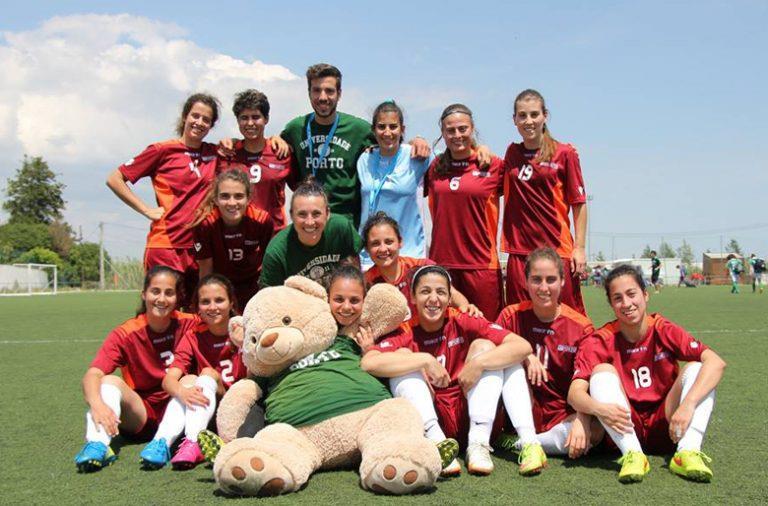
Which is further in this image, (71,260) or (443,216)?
(71,260)

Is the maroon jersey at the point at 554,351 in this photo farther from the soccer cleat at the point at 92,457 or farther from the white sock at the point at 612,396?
the soccer cleat at the point at 92,457

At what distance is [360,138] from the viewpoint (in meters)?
5.54

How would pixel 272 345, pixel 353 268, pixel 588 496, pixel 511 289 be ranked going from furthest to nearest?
pixel 511 289 → pixel 353 268 → pixel 272 345 → pixel 588 496

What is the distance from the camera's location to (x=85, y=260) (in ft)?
185

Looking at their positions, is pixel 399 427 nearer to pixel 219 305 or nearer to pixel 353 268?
pixel 353 268

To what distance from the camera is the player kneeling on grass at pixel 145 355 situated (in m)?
4.04

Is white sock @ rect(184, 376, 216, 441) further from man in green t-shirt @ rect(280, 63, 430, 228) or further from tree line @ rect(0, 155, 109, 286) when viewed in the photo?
tree line @ rect(0, 155, 109, 286)

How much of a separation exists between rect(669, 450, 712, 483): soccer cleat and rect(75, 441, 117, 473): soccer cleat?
9.49 feet

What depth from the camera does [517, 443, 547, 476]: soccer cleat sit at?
334 cm

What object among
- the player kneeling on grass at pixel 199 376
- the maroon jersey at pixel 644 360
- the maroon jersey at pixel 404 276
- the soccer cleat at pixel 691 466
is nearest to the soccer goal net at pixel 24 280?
the player kneeling on grass at pixel 199 376

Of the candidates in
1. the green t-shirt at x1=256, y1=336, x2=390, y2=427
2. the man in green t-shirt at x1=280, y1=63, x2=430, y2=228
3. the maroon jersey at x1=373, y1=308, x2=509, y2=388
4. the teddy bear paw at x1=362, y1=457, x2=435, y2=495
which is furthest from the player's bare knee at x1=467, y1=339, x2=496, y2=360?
the man in green t-shirt at x1=280, y1=63, x2=430, y2=228

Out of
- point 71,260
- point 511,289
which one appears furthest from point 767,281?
point 71,260

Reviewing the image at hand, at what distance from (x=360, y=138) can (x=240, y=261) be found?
140cm

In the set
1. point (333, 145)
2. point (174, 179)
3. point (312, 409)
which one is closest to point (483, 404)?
point (312, 409)
